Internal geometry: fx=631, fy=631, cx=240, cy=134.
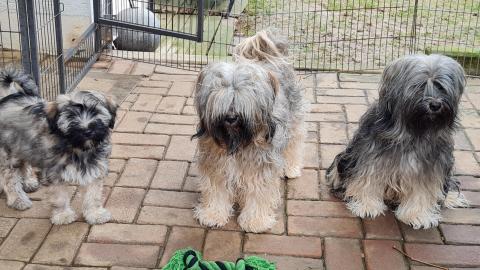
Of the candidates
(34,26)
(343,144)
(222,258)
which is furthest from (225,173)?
(34,26)

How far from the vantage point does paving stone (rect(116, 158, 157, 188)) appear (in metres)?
4.61

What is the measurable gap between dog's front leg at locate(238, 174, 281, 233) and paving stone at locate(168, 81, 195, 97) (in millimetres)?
2331

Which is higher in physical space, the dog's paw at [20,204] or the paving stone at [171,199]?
the dog's paw at [20,204]

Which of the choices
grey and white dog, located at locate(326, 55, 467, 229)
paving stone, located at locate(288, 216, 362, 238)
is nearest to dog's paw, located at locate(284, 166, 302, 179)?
grey and white dog, located at locate(326, 55, 467, 229)

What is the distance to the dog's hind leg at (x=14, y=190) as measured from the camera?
4.21 meters

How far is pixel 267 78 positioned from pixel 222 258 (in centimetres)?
112

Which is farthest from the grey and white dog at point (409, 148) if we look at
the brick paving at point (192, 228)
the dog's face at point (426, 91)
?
the brick paving at point (192, 228)

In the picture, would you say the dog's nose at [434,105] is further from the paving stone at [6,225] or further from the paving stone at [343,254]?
the paving stone at [6,225]

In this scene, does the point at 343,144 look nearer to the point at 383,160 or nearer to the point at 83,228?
the point at 383,160

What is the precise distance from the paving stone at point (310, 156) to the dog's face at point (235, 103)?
127cm

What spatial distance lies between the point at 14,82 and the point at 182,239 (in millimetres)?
1534

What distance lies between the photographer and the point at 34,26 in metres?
5.05

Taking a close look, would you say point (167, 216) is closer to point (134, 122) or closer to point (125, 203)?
point (125, 203)

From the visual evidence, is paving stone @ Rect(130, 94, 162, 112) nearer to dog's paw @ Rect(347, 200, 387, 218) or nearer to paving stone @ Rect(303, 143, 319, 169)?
paving stone @ Rect(303, 143, 319, 169)
